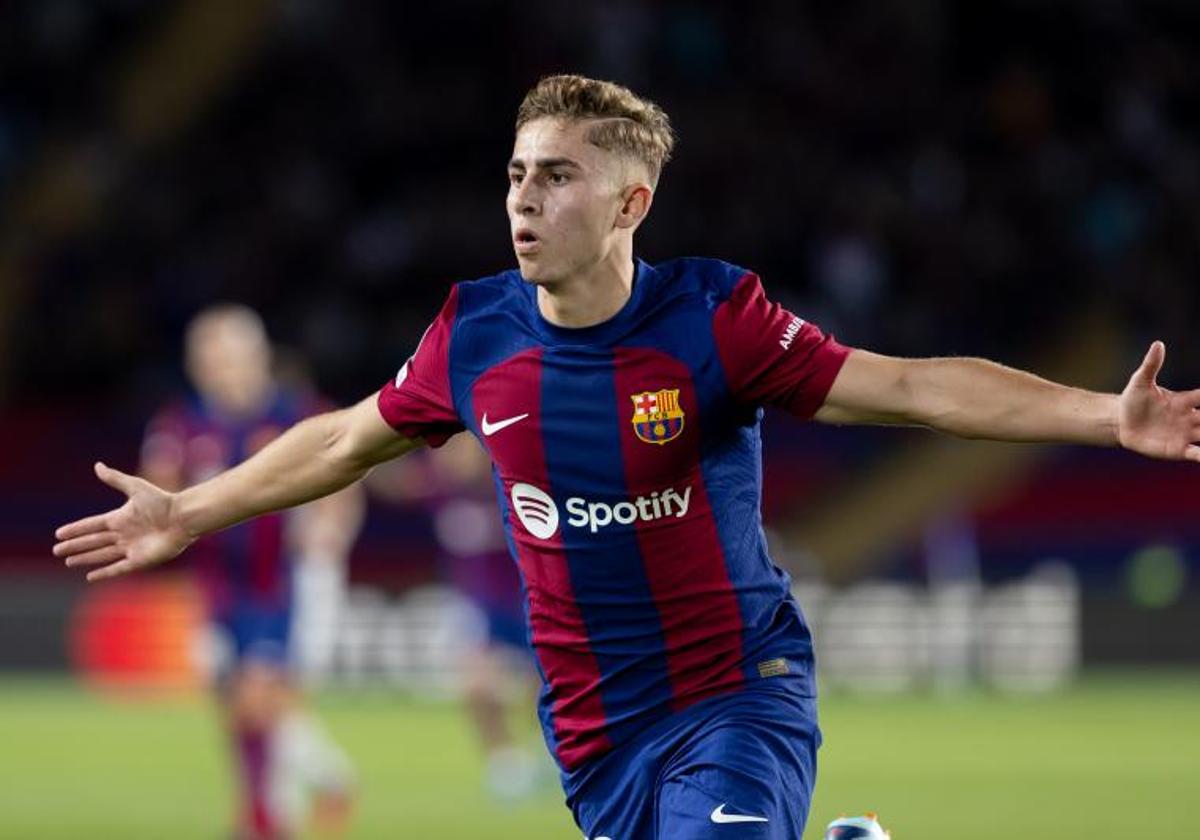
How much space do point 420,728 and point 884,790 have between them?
5444 mm

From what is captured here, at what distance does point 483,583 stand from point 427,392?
9612mm

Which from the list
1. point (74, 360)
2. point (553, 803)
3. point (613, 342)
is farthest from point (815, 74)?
point (613, 342)

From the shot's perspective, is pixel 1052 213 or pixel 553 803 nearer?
pixel 553 803

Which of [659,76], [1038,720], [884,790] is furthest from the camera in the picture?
[659,76]

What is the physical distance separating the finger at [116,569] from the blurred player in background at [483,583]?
8.07m

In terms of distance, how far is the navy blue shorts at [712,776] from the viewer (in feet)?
17.3

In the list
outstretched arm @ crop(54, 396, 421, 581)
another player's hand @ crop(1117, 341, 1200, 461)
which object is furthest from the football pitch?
another player's hand @ crop(1117, 341, 1200, 461)

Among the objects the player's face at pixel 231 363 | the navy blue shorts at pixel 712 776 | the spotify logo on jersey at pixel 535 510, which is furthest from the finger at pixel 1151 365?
the player's face at pixel 231 363

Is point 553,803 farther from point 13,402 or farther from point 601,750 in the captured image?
point 13,402

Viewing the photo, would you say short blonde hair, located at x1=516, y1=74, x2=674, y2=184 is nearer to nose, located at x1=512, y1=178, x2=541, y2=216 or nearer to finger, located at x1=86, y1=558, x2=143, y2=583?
nose, located at x1=512, y1=178, x2=541, y2=216

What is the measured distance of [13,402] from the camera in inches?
860

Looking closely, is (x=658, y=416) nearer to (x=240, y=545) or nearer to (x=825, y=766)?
(x=240, y=545)

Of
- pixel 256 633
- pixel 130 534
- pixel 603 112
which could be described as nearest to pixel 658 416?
pixel 603 112

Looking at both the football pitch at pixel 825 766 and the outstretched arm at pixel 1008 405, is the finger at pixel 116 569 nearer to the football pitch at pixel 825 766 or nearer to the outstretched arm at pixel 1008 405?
the outstretched arm at pixel 1008 405
